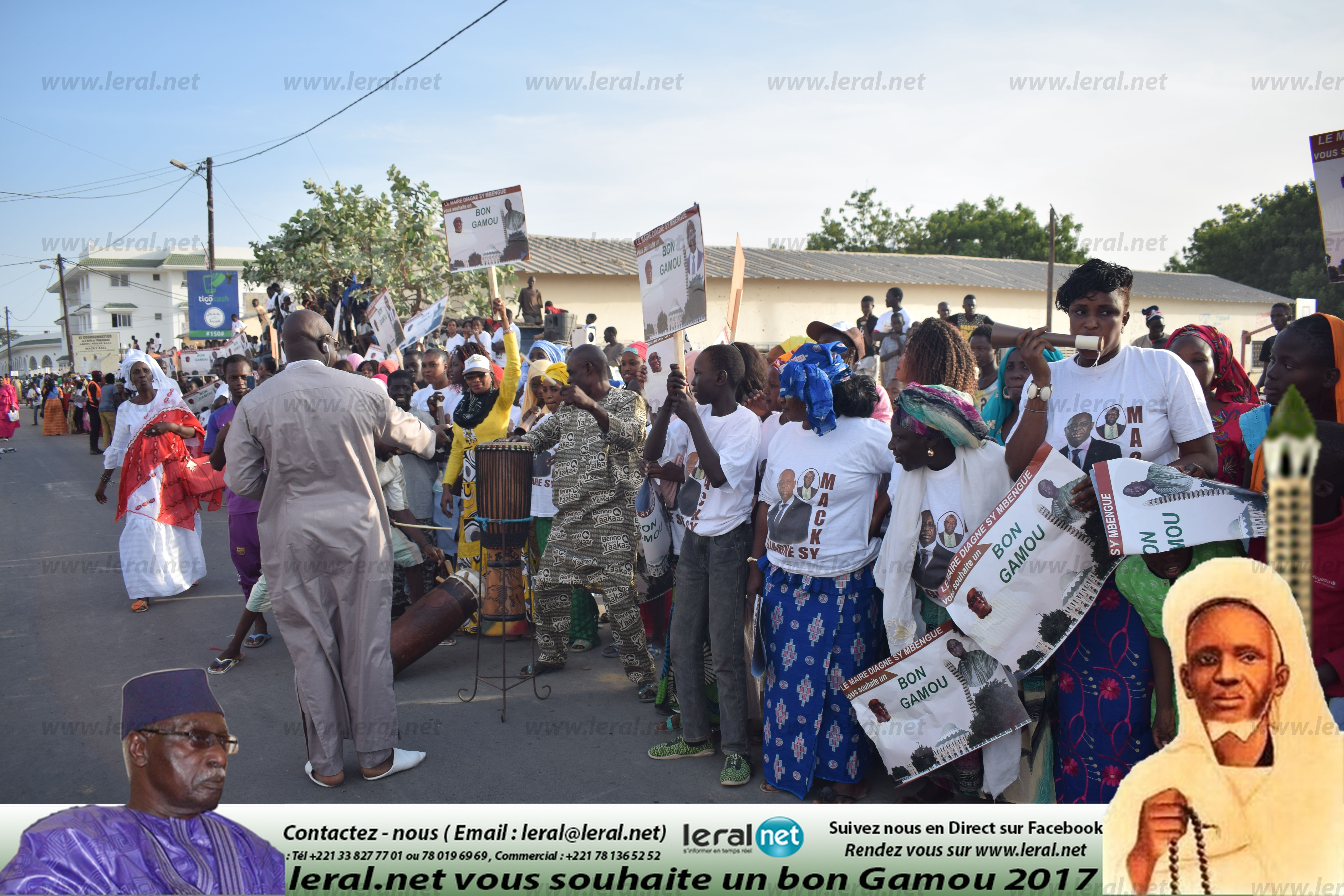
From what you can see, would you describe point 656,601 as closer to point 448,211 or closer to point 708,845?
point 708,845

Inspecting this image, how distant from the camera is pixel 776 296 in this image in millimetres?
29438

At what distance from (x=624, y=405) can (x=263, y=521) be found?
7.27 feet

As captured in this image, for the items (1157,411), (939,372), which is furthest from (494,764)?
(1157,411)

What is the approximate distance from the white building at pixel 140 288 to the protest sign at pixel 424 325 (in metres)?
68.9

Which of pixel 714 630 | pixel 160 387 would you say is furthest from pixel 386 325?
pixel 714 630

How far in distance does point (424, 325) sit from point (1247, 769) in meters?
8.58

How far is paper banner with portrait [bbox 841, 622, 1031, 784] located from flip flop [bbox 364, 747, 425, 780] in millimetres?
2250

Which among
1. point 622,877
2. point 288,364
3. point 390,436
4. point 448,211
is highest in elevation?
point 448,211

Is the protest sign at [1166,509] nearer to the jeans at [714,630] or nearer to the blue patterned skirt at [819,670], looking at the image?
the blue patterned skirt at [819,670]

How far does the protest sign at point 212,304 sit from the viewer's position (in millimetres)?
23469

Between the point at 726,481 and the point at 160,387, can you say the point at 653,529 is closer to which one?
the point at 726,481

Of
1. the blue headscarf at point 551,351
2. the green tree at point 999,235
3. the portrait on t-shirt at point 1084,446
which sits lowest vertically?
the portrait on t-shirt at point 1084,446

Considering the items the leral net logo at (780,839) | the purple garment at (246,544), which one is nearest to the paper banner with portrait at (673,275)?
Result: the leral net logo at (780,839)

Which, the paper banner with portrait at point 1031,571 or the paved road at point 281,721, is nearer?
the paper banner with portrait at point 1031,571
